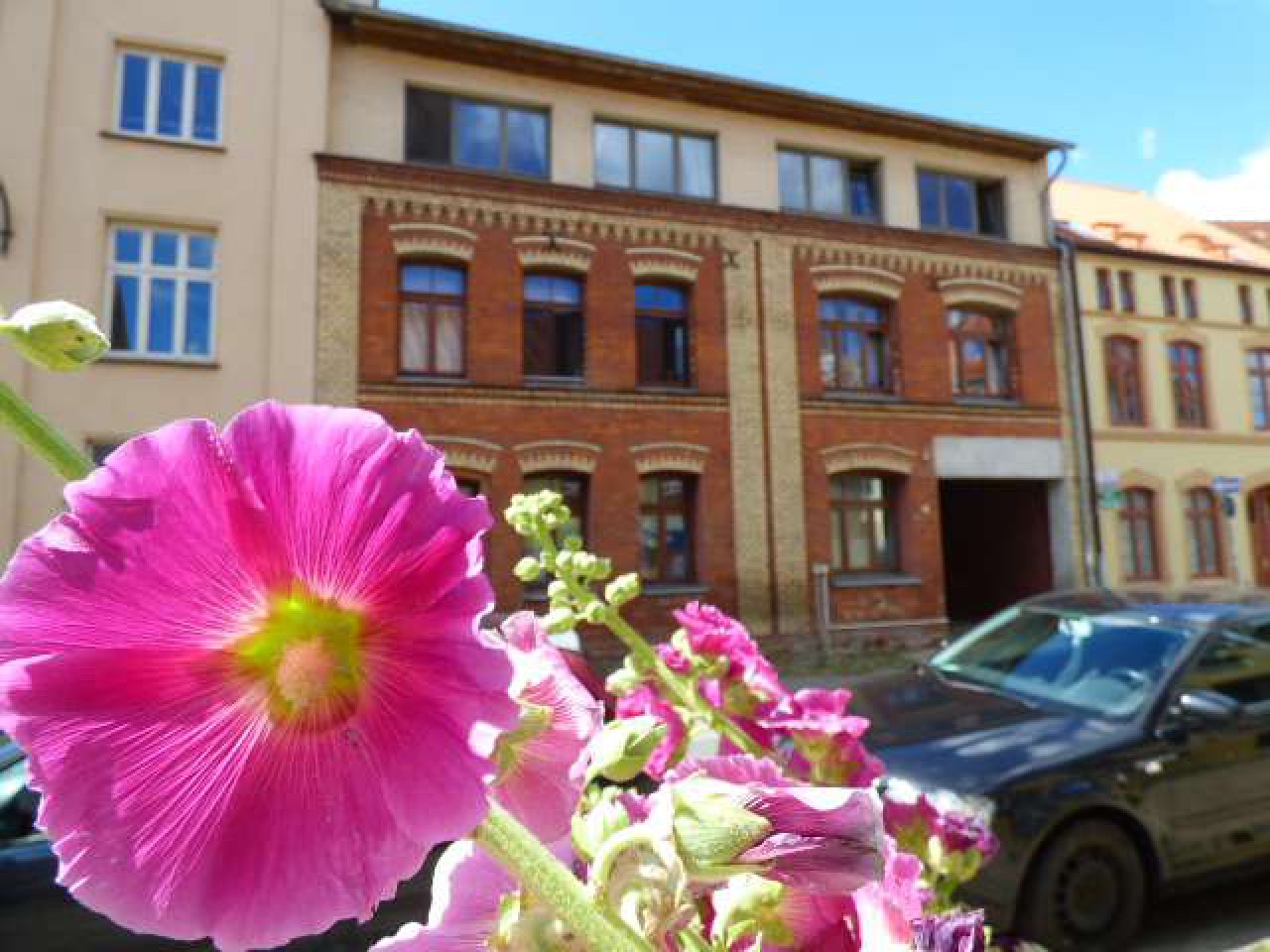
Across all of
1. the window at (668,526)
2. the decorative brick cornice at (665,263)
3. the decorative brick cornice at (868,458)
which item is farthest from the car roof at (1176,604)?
the decorative brick cornice at (665,263)

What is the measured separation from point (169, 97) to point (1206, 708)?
12.6m

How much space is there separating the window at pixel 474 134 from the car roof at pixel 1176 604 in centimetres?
933

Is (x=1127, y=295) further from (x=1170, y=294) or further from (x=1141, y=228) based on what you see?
(x=1141, y=228)

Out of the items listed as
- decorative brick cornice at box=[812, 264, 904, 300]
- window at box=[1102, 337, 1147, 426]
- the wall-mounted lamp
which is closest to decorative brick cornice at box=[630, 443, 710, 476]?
decorative brick cornice at box=[812, 264, 904, 300]

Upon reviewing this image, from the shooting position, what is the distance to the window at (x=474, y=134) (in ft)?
37.0

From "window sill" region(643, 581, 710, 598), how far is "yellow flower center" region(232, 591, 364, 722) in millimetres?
10804

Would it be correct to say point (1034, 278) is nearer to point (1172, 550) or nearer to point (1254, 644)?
point (1172, 550)

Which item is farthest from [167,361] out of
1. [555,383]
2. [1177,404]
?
[1177,404]

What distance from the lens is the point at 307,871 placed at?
0.36 meters

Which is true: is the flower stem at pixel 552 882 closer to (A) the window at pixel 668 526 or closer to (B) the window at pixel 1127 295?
(A) the window at pixel 668 526

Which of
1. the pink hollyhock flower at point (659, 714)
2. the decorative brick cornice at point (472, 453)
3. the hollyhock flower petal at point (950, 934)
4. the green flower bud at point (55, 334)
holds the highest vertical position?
the decorative brick cornice at point (472, 453)

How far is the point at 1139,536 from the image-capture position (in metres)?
14.5

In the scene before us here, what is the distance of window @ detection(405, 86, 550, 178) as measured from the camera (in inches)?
444

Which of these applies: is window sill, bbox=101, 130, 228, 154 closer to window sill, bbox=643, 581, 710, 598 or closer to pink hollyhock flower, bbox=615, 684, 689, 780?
window sill, bbox=643, 581, 710, 598
